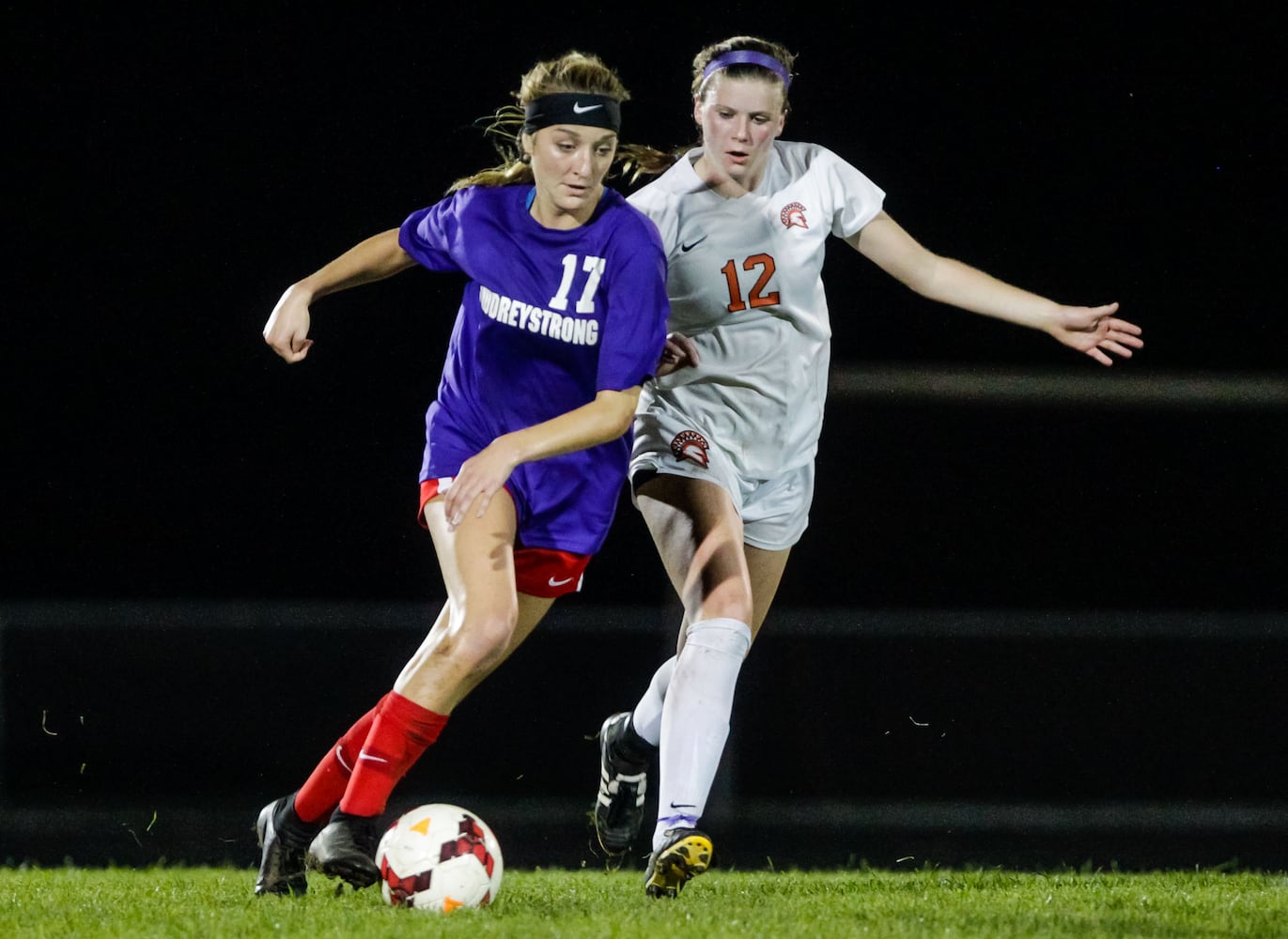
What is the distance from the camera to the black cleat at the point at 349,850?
11.4 feet

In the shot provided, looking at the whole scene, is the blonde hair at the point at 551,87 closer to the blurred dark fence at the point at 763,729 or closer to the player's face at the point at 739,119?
the player's face at the point at 739,119

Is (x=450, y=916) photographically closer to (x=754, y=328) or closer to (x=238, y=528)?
(x=754, y=328)

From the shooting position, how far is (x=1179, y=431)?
7453 millimetres

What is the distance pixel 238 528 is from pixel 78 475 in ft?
2.72

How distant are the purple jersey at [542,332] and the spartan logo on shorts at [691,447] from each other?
10.3 inches

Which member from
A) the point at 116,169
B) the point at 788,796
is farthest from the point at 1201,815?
the point at 116,169

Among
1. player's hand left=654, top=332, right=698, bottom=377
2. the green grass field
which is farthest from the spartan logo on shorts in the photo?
the green grass field

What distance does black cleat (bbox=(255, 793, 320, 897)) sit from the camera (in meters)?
3.75

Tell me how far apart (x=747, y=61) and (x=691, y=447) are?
101cm

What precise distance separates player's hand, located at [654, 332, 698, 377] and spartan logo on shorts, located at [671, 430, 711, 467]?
0.21 meters

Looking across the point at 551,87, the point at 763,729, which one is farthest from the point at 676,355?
the point at 763,729

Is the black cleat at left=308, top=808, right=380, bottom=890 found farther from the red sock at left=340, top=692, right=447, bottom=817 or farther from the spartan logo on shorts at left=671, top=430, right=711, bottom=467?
the spartan logo on shorts at left=671, top=430, right=711, bottom=467

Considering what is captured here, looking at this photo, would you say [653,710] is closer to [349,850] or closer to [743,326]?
[743,326]

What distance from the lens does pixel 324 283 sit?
12.7 ft
